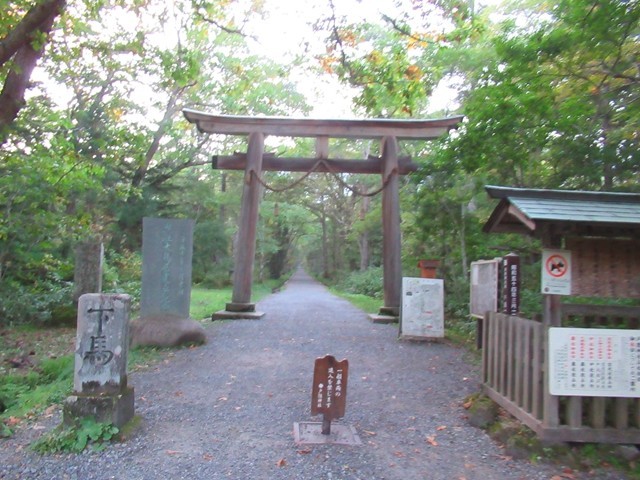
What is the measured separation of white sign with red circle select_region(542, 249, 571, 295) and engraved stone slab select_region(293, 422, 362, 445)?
2427 millimetres

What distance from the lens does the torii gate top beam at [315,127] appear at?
536 inches

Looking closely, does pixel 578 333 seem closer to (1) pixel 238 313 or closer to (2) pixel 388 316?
(2) pixel 388 316

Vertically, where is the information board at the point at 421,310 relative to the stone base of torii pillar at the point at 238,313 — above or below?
above

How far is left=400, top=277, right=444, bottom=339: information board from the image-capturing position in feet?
36.1

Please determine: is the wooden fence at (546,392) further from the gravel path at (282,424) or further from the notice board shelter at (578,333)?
the gravel path at (282,424)

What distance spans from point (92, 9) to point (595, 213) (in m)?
8.88

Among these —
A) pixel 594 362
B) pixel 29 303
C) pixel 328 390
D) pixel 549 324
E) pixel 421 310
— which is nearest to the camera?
pixel 594 362

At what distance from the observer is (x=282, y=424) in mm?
5918

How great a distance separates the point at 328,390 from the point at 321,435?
0.48m

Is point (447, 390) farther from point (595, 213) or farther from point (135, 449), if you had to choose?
point (135, 449)

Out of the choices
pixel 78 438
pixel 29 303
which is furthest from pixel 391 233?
pixel 29 303

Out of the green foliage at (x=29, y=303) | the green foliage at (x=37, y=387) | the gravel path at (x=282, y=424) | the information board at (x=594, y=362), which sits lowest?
the green foliage at (x=37, y=387)

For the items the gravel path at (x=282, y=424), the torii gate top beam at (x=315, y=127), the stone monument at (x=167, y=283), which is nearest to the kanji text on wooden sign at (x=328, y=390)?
the gravel path at (x=282, y=424)

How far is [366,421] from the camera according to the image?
6098 millimetres
